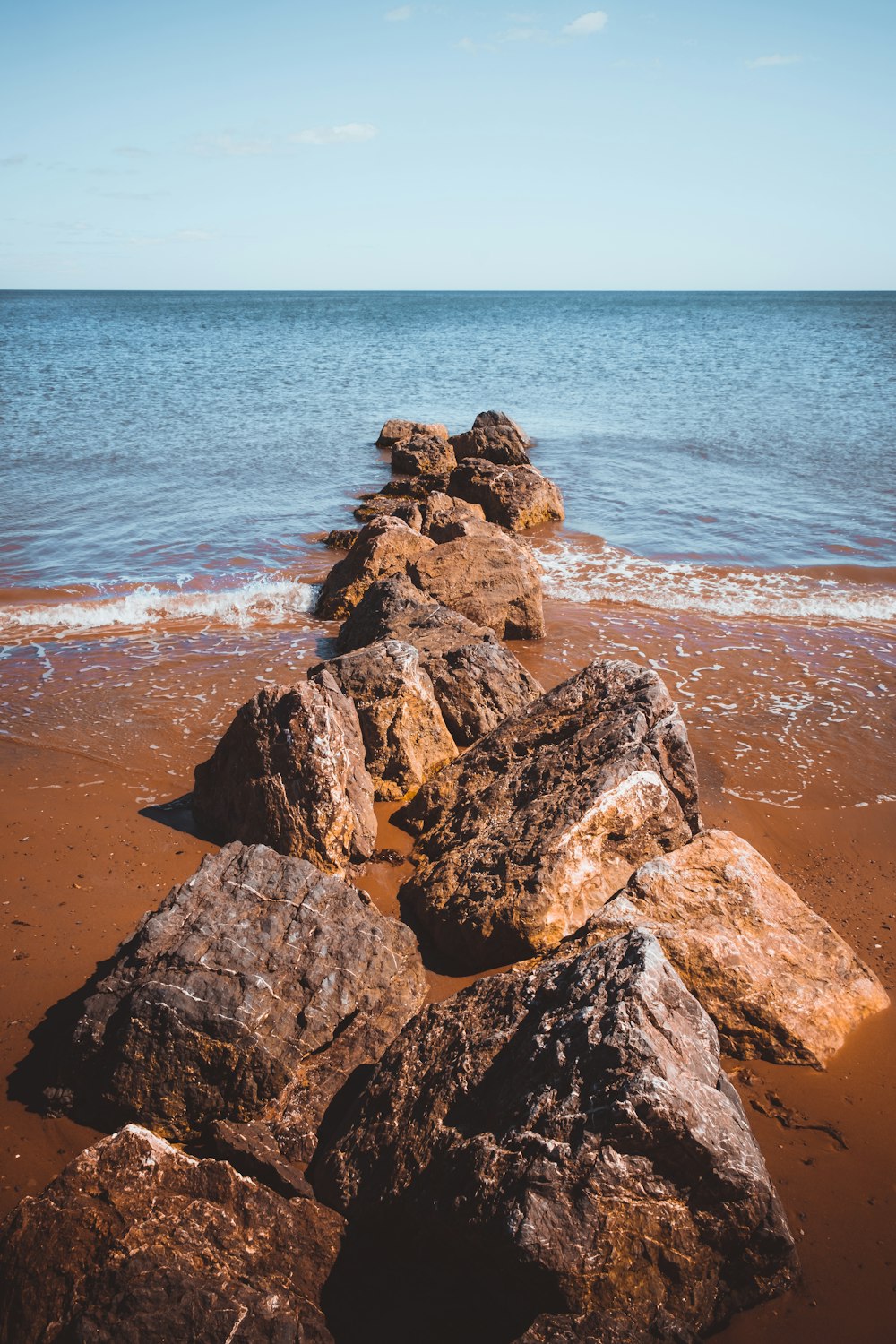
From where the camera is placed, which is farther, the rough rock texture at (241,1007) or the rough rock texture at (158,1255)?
the rough rock texture at (241,1007)

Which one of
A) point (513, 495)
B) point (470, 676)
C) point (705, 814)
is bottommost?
point (705, 814)

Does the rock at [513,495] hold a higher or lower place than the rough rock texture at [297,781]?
higher

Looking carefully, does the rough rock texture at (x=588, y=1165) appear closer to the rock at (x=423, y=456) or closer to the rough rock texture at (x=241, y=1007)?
the rough rock texture at (x=241, y=1007)

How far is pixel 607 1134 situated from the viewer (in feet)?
9.11

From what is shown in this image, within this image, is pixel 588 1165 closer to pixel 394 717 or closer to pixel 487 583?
pixel 394 717

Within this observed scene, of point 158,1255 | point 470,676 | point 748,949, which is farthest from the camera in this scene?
point 470,676

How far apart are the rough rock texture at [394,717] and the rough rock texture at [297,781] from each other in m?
0.49

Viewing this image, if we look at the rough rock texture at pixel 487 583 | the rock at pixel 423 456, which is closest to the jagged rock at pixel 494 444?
the rock at pixel 423 456

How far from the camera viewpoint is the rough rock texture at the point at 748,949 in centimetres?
413

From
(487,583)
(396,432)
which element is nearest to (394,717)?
(487,583)

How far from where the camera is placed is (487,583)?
9.41 m

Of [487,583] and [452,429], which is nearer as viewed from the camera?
[487,583]

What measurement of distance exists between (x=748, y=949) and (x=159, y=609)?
327 inches

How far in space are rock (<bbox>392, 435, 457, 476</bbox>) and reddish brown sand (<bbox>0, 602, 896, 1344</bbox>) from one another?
8.41 m
